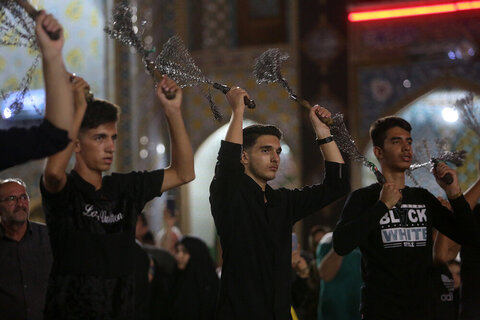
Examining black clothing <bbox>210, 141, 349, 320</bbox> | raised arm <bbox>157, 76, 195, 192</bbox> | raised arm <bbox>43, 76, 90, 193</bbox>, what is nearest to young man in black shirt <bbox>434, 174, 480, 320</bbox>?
black clothing <bbox>210, 141, 349, 320</bbox>

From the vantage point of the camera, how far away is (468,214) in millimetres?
3668

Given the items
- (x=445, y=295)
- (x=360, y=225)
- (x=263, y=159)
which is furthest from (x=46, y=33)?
(x=445, y=295)

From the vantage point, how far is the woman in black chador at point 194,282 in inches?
274

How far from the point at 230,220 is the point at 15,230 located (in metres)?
1.41

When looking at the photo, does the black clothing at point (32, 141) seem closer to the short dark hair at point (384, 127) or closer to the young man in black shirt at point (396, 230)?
the young man in black shirt at point (396, 230)

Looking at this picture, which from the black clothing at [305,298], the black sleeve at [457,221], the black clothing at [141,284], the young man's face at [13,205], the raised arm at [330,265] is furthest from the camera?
the black clothing at [141,284]

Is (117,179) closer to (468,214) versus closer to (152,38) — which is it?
(468,214)

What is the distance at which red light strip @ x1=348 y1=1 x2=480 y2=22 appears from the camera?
364 inches

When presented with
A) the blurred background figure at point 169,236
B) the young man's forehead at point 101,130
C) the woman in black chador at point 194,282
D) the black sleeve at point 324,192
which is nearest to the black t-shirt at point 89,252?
the young man's forehead at point 101,130

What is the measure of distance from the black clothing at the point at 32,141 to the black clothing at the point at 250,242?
3.38 feet

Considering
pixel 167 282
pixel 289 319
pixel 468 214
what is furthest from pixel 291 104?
pixel 289 319

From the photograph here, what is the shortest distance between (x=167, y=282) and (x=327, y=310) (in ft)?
8.47

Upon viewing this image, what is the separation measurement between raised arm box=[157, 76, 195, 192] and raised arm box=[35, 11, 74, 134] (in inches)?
26.5

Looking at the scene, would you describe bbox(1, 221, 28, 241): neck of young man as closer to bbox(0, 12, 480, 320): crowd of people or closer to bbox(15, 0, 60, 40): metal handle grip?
bbox(0, 12, 480, 320): crowd of people
